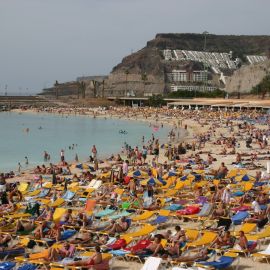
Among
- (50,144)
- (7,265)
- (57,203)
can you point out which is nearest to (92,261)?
(7,265)

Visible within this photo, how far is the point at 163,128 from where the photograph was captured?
54.5 metres

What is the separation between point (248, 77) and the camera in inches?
3976

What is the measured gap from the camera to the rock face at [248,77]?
9981cm

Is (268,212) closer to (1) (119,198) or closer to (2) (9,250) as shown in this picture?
(1) (119,198)

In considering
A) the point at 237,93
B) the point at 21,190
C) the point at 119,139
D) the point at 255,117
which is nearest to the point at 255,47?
the point at 237,93

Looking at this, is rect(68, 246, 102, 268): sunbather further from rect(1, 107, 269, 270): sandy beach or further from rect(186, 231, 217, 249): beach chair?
rect(186, 231, 217, 249): beach chair

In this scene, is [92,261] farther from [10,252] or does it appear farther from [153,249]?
[10,252]

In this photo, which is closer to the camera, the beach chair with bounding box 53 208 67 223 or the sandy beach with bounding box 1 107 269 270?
the beach chair with bounding box 53 208 67 223

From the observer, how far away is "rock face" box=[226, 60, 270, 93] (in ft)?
327

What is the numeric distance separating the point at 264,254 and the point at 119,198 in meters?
5.60

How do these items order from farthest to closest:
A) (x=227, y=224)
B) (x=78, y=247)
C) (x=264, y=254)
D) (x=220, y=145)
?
(x=220, y=145) → (x=227, y=224) → (x=78, y=247) → (x=264, y=254)

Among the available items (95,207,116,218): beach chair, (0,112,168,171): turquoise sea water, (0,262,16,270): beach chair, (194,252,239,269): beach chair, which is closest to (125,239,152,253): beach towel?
(194,252,239,269): beach chair

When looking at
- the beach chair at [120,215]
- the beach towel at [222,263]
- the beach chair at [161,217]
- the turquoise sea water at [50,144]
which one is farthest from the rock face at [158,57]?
the beach towel at [222,263]

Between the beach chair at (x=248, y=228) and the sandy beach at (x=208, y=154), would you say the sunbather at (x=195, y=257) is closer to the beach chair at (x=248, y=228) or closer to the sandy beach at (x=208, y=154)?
the sandy beach at (x=208, y=154)
